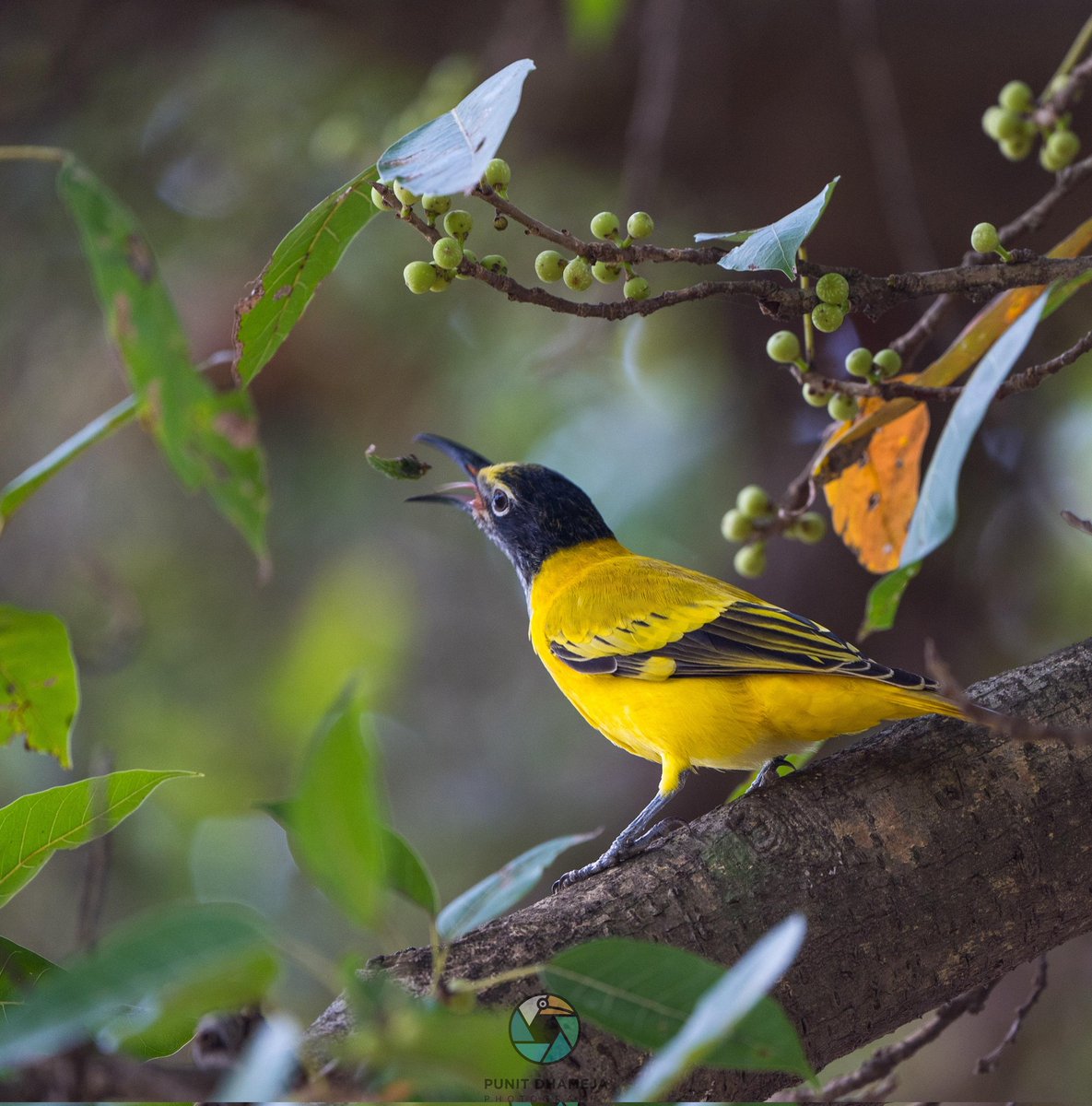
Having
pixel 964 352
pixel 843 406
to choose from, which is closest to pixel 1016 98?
pixel 964 352

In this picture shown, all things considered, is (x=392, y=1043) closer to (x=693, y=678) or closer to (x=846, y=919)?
(x=846, y=919)

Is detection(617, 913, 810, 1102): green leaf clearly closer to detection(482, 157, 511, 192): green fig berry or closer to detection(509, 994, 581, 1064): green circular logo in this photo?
detection(509, 994, 581, 1064): green circular logo

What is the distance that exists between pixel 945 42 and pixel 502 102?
3.99 metres

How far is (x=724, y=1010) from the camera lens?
958 mm

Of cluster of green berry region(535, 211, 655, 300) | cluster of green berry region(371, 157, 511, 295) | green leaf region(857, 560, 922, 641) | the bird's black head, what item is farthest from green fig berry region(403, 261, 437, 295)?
the bird's black head

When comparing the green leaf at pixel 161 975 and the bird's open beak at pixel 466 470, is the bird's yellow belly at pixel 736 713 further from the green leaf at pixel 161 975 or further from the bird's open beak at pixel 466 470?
the green leaf at pixel 161 975

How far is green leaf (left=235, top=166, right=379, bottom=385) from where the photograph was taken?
1988mm

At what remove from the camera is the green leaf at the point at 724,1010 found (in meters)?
0.91

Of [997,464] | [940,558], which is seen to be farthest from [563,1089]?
[997,464]

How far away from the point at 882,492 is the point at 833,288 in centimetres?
88

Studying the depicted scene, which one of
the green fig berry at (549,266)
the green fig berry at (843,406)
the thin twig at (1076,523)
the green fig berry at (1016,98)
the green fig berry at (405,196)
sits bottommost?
the thin twig at (1076,523)

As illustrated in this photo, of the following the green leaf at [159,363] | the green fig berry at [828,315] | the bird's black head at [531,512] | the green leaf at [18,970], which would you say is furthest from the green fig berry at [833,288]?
the bird's black head at [531,512]

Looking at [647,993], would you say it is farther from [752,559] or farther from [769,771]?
[752,559]

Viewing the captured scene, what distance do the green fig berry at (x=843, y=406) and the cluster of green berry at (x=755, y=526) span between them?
16.0 inches
